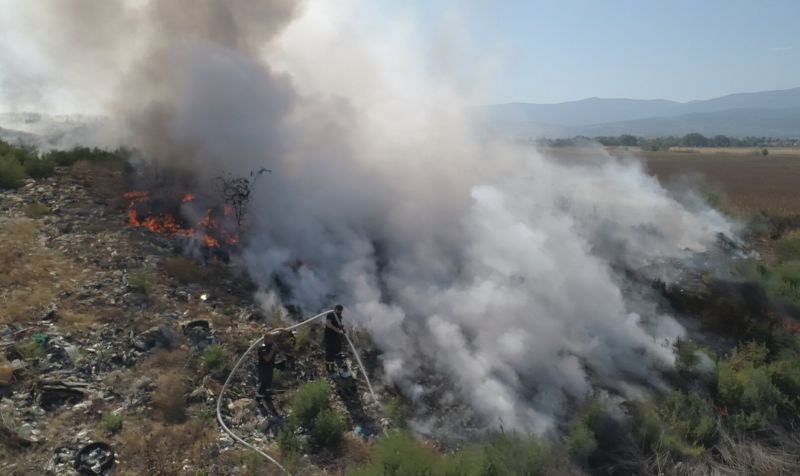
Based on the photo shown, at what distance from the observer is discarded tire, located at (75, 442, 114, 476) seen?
619cm

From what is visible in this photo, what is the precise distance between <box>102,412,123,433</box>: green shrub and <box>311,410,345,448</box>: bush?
8.03 feet

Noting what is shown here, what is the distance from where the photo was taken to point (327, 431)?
7.41m

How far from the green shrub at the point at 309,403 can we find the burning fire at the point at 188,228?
575 centimetres

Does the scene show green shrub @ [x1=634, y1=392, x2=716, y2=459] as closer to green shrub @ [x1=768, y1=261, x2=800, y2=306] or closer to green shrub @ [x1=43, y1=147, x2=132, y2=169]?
green shrub @ [x1=768, y1=261, x2=800, y2=306]

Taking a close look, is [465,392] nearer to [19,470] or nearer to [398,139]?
[19,470]

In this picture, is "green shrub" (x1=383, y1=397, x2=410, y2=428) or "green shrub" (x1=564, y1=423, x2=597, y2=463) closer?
"green shrub" (x1=564, y1=423, x2=597, y2=463)

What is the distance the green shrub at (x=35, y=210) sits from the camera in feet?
41.8

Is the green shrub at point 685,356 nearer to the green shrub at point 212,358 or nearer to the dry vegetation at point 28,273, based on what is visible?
the green shrub at point 212,358

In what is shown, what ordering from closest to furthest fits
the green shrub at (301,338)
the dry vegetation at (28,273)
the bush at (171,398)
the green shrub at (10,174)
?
the bush at (171,398) < the dry vegetation at (28,273) < the green shrub at (301,338) < the green shrub at (10,174)

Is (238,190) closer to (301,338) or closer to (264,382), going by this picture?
(301,338)

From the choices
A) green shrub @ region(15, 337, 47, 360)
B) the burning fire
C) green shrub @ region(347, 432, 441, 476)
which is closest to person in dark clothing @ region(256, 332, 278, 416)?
green shrub @ region(347, 432, 441, 476)

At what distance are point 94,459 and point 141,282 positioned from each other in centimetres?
443

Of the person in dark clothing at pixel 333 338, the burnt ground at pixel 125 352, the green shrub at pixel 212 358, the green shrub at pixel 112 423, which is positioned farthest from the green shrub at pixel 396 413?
the green shrub at pixel 112 423

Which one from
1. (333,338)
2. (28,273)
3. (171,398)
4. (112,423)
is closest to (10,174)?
(28,273)
